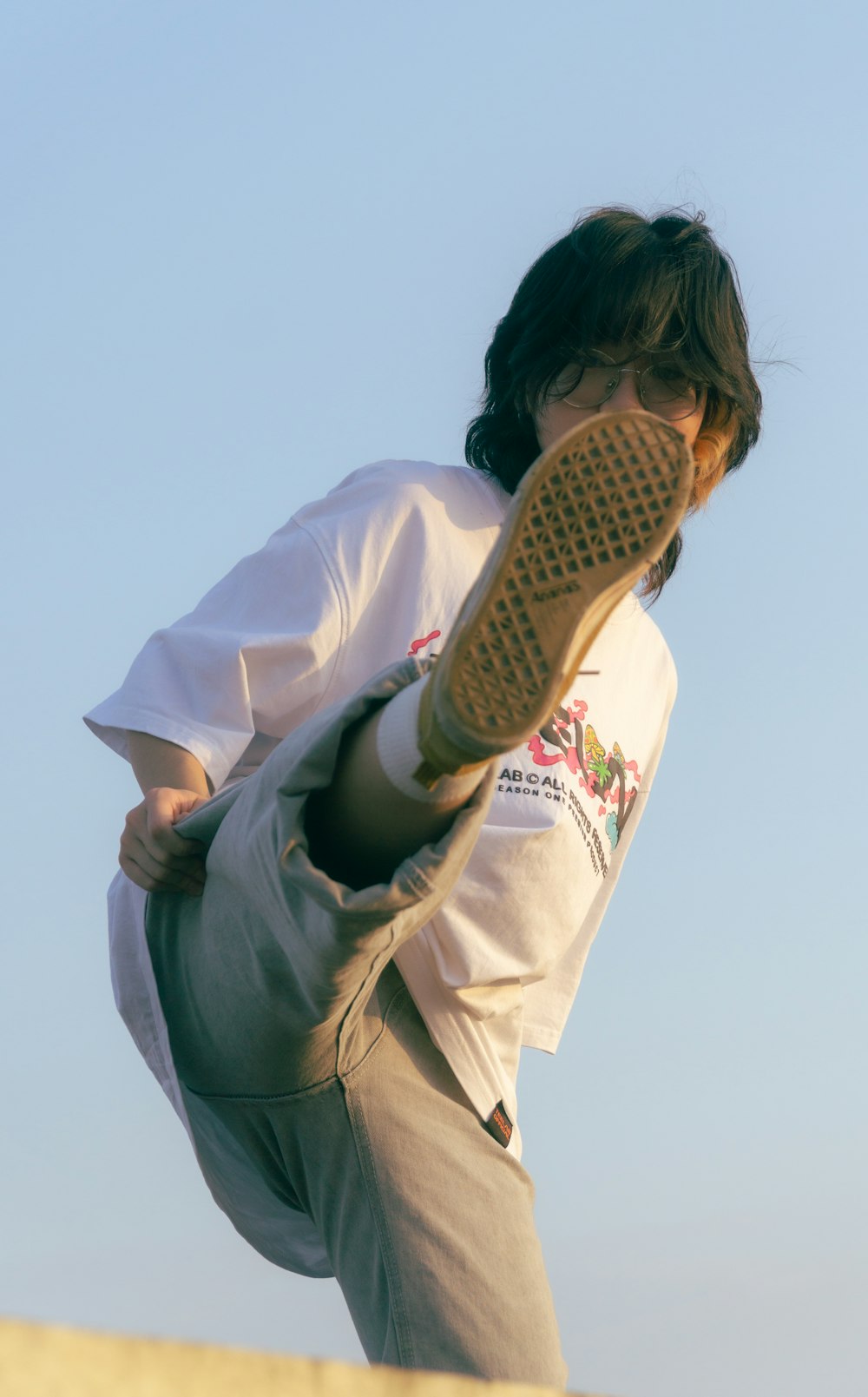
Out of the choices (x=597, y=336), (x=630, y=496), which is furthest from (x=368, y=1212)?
(x=597, y=336)

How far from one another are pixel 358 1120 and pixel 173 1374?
1.09 meters

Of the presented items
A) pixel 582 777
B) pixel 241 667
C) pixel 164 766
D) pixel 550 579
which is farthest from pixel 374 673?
pixel 550 579

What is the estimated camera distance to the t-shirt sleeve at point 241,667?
2.13 metres

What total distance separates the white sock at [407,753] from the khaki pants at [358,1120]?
21 centimetres

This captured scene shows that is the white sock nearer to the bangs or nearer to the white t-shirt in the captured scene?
the white t-shirt

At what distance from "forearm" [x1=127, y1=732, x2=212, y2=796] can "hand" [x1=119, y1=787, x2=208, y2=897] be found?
59 mm

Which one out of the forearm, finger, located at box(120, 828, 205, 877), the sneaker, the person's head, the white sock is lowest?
finger, located at box(120, 828, 205, 877)

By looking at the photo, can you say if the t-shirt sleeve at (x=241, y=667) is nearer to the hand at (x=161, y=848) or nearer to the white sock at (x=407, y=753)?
the hand at (x=161, y=848)

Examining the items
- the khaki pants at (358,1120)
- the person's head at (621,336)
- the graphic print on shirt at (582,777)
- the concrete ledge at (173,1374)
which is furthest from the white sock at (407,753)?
the person's head at (621,336)

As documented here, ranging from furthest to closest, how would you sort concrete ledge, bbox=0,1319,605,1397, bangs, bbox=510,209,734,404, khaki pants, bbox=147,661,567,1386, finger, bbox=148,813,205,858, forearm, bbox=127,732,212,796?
bangs, bbox=510,209,734,404, forearm, bbox=127,732,212,796, finger, bbox=148,813,205,858, khaki pants, bbox=147,661,567,1386, concrete ledge, bbox=0,1319,605,1397

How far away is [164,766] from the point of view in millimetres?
2105

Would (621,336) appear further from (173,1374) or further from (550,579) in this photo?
(173,1374)

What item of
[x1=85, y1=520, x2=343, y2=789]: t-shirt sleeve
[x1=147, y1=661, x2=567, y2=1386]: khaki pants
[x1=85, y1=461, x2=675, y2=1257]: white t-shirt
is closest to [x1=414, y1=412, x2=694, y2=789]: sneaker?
[x1=147, y1=661, x2=567, y2=1386]: khaki pants

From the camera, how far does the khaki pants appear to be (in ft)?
5.92
